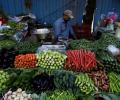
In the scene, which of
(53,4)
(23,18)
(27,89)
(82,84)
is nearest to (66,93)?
(82,84)

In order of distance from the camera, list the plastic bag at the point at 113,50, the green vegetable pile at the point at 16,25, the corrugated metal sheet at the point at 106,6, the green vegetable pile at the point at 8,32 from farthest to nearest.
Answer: the corrugated metal sheet at the point at 106,6 → the green vegetable pile at the point at 16,25 → the green vegetable pile at the point at 8,32 → the plastic bag at the point at 113,50

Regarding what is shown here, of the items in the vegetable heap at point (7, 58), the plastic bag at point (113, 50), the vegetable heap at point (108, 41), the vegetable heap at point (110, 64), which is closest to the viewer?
the vegetable heap at point (110, 64)

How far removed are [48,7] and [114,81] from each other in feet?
20.4

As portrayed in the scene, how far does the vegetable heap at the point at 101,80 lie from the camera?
5281 mm

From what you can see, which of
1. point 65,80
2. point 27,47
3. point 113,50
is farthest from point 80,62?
point 27,47

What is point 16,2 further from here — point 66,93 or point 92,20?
point 66,93

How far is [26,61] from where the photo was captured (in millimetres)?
5613

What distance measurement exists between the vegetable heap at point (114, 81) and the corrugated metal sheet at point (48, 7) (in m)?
5.71

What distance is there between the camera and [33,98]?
500 centimetres

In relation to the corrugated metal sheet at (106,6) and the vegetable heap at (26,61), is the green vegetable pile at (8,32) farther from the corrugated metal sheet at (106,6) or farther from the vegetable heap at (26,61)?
the corrugated metal sheet at (106,6)

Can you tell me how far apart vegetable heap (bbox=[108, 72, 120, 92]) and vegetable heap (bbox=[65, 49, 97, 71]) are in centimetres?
38

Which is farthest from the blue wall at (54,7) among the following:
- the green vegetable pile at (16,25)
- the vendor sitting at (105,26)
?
the vendor sitting at (105,26)

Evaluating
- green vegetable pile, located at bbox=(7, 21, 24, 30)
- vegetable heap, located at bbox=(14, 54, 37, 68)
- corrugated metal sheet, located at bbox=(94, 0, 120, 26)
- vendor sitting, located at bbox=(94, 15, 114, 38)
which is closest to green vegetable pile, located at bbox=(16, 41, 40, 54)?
vegetable heap, located at bbox=(14, 54, 37, 68)

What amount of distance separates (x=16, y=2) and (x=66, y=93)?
6.63 meters
